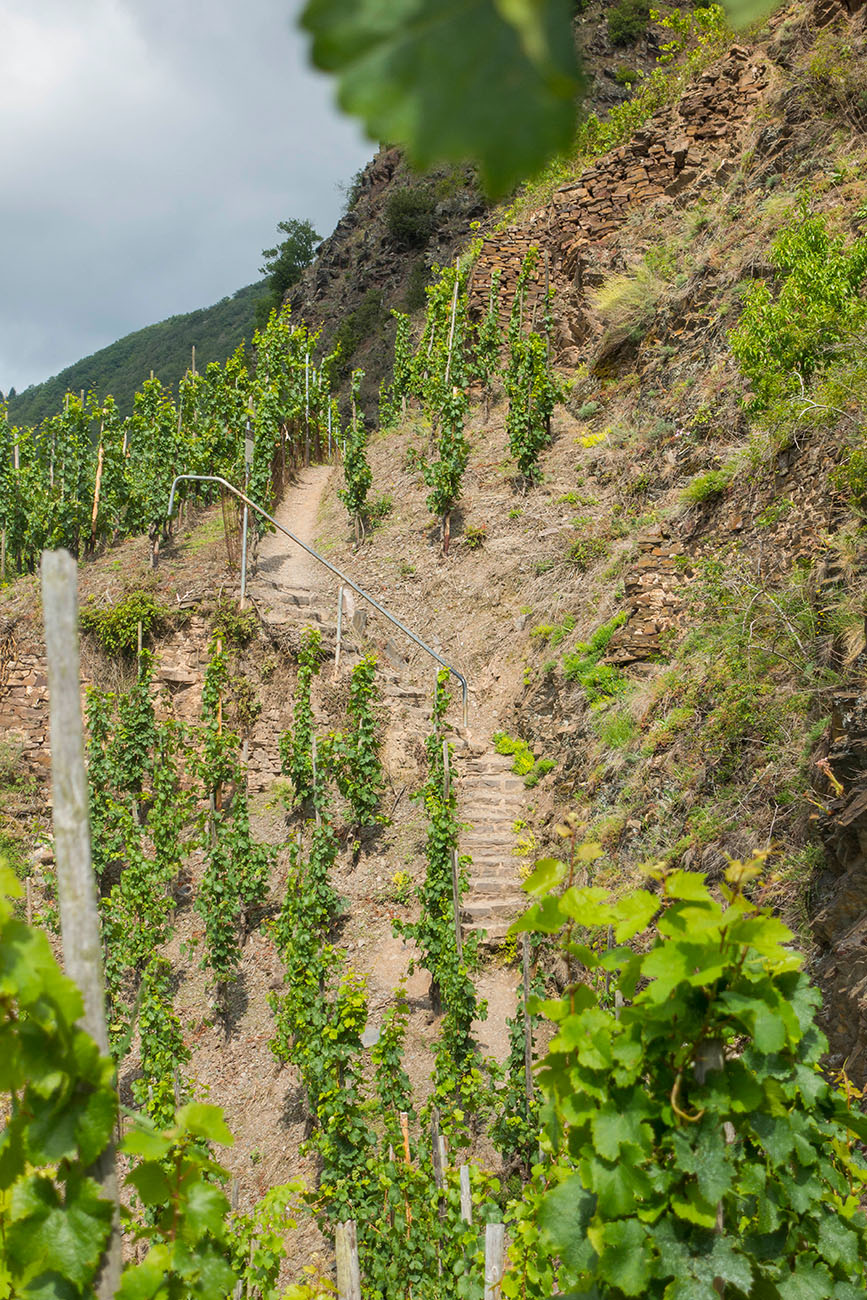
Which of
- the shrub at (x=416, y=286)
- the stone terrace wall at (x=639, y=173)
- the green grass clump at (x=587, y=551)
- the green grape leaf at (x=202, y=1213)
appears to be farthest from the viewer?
the shrub at (x=416, y=286)

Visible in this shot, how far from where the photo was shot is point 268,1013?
284 inches

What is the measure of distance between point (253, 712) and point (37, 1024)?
922 centimetres

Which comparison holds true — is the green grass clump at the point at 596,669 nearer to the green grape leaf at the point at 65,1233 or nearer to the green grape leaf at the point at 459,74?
the green grape leaf at the point at 65,1233

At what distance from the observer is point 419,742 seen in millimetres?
9312

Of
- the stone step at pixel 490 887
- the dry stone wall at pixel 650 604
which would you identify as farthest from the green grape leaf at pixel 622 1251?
the stone step at pixel 490 887

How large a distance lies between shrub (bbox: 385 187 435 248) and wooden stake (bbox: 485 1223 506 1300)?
32.5 m

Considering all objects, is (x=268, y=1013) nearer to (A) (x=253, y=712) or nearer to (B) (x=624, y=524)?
(A) (x=253, y=712)

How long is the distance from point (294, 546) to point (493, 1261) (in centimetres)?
1225

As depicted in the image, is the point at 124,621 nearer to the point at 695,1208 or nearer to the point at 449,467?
the point at 449,467

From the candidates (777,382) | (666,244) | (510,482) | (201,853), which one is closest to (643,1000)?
(777,382)

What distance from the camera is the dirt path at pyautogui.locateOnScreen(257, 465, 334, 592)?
12398 mm

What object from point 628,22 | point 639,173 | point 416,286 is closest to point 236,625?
point 639,173

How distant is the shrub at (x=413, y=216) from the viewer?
3014 cm

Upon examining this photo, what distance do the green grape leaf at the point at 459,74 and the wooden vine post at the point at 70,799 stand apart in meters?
0.81
